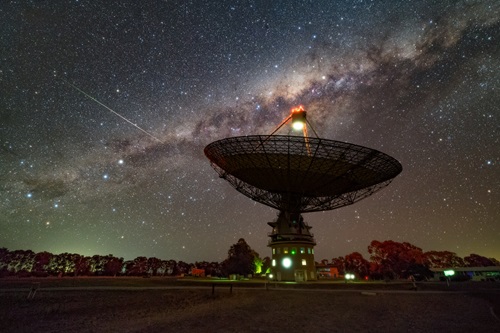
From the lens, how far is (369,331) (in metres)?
11.8

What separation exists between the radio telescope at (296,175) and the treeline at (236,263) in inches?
1032

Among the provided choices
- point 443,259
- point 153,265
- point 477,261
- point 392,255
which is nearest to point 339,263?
point 392,255

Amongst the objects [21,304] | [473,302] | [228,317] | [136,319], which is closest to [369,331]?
[228,317]

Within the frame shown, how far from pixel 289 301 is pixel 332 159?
18310 millimetres

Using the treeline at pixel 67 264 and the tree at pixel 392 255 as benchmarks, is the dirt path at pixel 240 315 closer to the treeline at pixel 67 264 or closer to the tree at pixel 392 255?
the tree at pixel 392 255

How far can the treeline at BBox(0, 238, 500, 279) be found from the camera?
81.7m

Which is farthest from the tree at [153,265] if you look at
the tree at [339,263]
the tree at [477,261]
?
the tree at [477,261]

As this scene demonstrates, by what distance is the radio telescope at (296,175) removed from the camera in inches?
1289

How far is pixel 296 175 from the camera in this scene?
126 feet

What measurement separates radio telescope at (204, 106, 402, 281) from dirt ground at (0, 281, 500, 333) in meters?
16.4

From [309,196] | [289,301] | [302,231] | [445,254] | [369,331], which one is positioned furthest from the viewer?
[445,254]

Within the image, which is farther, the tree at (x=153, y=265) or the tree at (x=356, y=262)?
the tree at (x=153, y=265)

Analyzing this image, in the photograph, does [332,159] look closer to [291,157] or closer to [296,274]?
[291,157]

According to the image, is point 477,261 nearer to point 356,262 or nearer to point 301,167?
point 356,262
